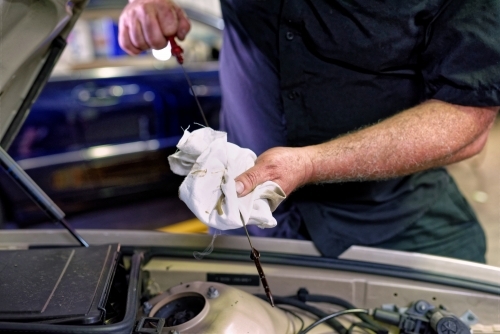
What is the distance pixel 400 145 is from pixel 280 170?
0.90 ft

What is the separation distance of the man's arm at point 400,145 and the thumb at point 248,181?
12 centimetres

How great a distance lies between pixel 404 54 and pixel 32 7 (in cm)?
74

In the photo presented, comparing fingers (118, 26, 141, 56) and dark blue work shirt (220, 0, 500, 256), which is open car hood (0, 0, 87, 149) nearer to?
fingers (118, 26, 141, 56)

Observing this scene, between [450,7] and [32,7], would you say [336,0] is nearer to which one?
[450,7]

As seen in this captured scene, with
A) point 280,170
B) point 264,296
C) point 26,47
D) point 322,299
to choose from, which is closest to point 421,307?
point 322,299

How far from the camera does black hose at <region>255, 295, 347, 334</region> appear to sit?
2.70ft

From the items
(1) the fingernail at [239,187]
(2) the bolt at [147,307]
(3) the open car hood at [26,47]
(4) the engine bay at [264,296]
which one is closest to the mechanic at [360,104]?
(1) the fingernail at [239,187]

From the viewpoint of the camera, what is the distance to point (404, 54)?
93cm

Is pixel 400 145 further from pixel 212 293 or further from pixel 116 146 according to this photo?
pixel 116 146

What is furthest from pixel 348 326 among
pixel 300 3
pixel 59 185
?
pixel 59 185

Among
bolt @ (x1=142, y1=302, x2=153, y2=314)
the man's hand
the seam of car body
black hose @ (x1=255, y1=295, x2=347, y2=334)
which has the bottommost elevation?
the seam of car body

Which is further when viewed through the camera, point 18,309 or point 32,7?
point 32,7

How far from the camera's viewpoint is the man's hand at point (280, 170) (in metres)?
0.65

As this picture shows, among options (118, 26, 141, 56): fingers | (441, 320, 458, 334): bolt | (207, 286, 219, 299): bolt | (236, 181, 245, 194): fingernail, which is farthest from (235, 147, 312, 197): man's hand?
(118, 26, 141, 56): fingers
